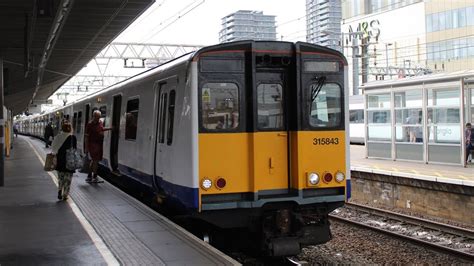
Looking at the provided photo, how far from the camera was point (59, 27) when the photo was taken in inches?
569

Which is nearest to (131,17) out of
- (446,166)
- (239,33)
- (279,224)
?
(279,224)

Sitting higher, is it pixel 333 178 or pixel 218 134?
pixel 218 134

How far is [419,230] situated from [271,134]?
18.2 feet

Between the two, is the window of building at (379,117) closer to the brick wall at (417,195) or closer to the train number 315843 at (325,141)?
the brick wall at (417,195)

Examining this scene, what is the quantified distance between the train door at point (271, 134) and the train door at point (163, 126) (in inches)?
52.0

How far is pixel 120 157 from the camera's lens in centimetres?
1099

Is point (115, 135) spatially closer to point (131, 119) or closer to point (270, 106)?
point (131, 119)

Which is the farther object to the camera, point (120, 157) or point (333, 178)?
point (120, 157)

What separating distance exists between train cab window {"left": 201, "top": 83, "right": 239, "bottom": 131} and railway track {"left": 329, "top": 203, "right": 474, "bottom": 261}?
474cm

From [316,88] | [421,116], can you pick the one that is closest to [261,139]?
[316,88]

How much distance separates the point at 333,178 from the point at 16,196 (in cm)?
681

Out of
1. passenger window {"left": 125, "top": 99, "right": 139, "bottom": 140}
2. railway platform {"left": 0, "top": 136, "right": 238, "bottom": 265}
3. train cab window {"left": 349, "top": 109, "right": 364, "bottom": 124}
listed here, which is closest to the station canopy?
passenger window {"left": 125, "top": 99, "right": 139, "bottom": 140}

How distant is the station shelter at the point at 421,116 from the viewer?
50.1 ft

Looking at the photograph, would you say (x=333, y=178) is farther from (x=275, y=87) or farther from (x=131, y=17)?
(x=131, y=17)
